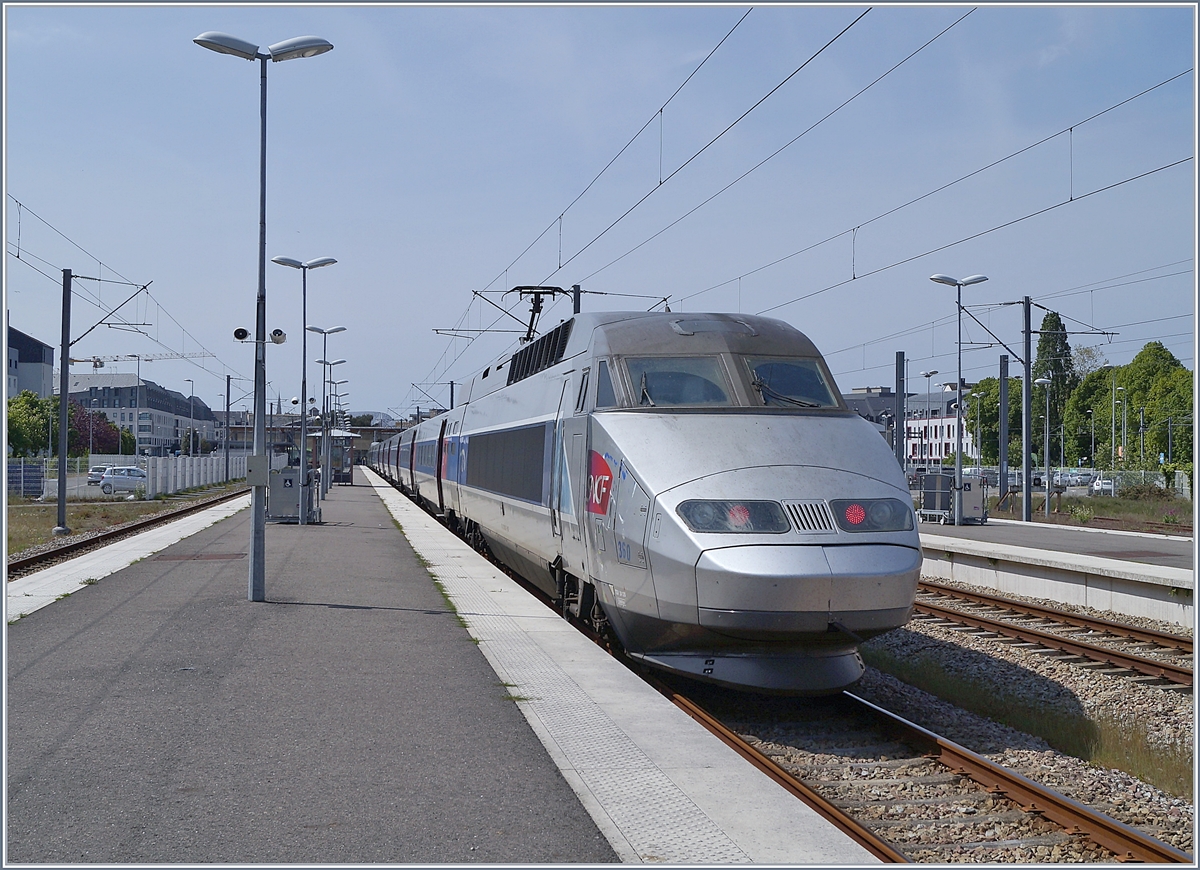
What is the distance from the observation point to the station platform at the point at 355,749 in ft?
17.0

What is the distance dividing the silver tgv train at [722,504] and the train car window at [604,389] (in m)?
0.02

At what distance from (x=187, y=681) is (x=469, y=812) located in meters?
4.02

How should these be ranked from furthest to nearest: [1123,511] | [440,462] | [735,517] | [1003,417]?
[1123,511], [1003,417], [440,462], [735,517]

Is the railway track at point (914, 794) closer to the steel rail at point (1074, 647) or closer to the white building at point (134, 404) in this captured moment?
the steel rail at point (1074, 647)

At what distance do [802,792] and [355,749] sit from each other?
2774 mm

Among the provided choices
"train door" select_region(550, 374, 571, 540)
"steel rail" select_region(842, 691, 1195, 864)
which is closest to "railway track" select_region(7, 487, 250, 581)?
"train door" select_region(550, 374, 571, 540)

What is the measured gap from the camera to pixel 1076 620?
14.0 meters

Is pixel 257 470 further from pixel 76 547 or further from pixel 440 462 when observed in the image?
pixel 440 462

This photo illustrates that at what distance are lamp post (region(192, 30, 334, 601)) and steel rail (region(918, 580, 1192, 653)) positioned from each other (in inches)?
408

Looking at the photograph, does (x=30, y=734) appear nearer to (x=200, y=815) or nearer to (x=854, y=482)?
(x=200, y=815)

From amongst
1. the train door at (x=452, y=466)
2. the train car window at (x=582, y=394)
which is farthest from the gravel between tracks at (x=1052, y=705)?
the train door at (x=452, y=466)

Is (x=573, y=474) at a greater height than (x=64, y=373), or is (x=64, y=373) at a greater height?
(x=64, y=373)

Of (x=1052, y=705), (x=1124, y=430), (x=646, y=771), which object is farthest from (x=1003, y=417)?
(x=1124, y=430)

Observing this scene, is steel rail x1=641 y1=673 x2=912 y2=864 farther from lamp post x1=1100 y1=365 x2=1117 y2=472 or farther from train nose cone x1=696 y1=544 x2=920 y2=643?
lamp post x1=1100 y1=365 x2=1117 y2=472
